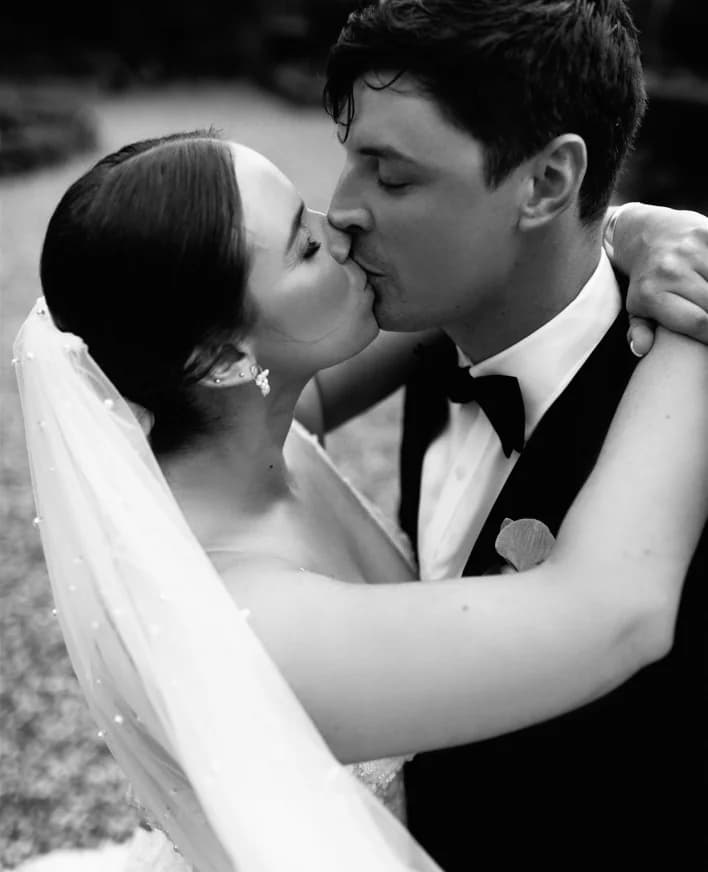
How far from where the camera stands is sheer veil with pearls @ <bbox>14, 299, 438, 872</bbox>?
1656mm

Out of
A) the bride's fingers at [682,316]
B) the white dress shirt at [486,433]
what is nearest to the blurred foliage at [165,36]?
the white dress shirt at [486,433]

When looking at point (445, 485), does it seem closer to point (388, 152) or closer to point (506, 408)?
point (506, 408)

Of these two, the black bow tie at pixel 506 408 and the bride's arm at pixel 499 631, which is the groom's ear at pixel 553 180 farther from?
the bride's arm at pixel 499 631

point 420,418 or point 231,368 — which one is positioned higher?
point 231,368

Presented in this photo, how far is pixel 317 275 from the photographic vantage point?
2057 mm

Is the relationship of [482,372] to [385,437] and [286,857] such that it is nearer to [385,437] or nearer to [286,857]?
[286,857]

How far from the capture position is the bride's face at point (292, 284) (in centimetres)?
195

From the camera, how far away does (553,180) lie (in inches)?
82.8

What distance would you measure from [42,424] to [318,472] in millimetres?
794

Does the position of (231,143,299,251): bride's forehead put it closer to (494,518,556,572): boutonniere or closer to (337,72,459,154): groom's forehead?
(337,72,459,154): groom's forehead

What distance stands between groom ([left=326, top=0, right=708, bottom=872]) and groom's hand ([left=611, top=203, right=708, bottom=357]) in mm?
115

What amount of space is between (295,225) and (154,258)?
0.31 meters

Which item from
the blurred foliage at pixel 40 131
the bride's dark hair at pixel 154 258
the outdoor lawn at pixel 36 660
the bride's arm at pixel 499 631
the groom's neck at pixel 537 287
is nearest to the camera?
the bride's arm at pixel 499 631

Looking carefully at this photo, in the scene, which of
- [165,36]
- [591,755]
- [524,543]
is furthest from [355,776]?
[165,36]
